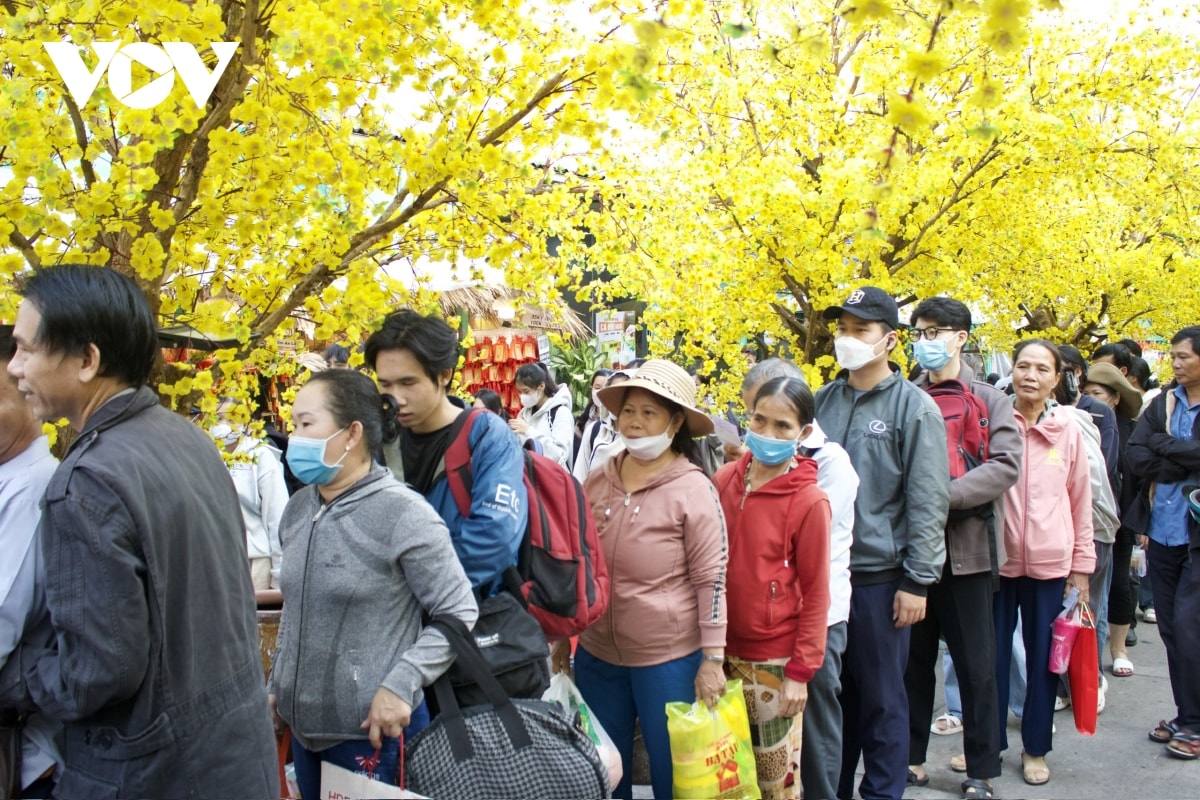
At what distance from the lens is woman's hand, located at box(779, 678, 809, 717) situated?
391 centimetres

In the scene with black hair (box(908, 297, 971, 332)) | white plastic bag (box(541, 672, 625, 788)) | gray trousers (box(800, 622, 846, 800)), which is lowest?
gray trousers (box(800, 622, 846, 800))

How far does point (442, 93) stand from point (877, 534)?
261 centimetres

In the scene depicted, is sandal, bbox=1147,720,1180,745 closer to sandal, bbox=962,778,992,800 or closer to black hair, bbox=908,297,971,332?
sandal, bbox=962,778,992,800

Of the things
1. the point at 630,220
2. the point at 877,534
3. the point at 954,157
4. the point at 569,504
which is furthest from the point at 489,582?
the point at 954,157

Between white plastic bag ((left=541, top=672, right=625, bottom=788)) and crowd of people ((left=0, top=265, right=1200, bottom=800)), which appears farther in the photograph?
white plastic bag ((left=541, top=672, right=625, bottom=788))

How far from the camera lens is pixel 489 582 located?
3203 millimetres

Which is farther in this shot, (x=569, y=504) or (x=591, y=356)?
(x=591, y=356)

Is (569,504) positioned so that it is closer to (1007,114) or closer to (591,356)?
(1007,114)

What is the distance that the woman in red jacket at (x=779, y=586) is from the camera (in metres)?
3.92

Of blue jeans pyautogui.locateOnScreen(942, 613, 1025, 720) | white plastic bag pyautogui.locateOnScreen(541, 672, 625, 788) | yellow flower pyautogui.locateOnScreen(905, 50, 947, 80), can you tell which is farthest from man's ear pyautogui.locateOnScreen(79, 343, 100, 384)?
blue jeans pyautogui.locateOnScreen(942, 613, 1025, 720)

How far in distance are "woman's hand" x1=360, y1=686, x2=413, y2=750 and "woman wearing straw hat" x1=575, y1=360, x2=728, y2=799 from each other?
1.18 m

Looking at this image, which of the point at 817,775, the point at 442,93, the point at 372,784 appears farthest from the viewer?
the point at 817,775

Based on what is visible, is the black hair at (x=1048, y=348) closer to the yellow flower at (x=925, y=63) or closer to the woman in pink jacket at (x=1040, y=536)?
the woman in pink jacket at (x=1040, y=536)

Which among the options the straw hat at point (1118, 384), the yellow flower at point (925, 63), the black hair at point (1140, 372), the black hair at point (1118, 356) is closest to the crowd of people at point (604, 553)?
the straw hat at point (1118, 384)
